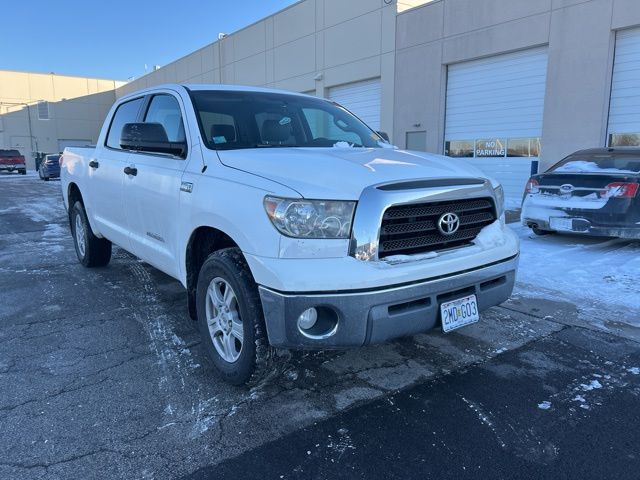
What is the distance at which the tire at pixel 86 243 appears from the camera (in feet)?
19.5

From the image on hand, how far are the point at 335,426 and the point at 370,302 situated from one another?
2.42 feet

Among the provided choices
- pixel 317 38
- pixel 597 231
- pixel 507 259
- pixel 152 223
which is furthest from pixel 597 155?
pixel 317 38

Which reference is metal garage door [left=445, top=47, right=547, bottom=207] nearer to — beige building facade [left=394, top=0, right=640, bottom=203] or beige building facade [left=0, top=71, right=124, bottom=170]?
beige building facade [left=394, top=0, right=640, bottom=203]

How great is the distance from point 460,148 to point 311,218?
1466cm

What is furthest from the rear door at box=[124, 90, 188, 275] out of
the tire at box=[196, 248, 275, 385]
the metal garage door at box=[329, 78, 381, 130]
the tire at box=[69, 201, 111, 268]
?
the metal garage door at box=[329, 78, 381, 130]

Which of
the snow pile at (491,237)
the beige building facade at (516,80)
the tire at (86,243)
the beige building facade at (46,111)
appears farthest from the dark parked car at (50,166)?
A: the snow pile at (491,237)

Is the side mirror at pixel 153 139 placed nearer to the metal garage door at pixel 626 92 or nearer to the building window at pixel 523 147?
the metal garage door at pixel 626 92

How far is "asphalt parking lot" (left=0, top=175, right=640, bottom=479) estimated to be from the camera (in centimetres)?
244

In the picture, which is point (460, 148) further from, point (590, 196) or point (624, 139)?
point (590, 196)

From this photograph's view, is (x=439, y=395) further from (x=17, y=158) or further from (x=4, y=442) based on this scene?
(x=17, y=158)

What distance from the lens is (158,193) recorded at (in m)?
3.84

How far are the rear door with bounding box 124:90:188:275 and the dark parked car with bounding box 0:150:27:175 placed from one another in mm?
36943

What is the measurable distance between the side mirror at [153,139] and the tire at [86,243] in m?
2.38

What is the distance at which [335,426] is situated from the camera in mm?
2748
